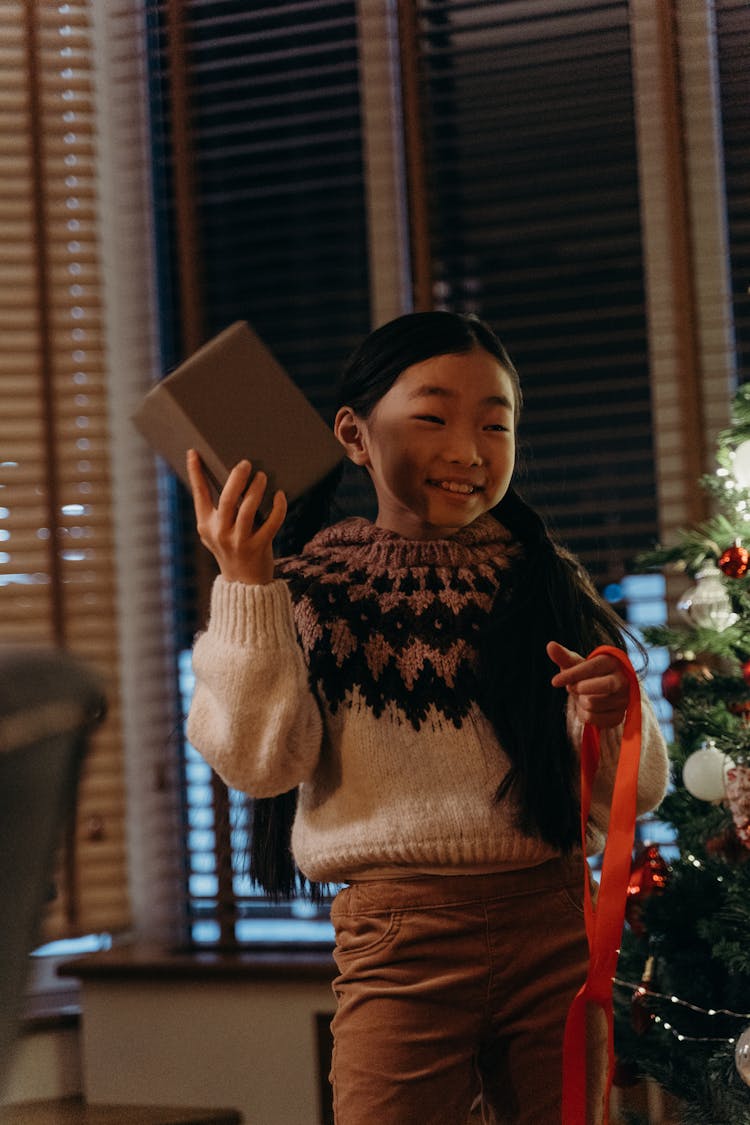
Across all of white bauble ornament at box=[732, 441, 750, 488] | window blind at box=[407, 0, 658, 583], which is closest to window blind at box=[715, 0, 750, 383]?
window blind at box=[407, 0, 658, 583]

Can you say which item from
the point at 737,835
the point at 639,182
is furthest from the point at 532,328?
the point at 737,835

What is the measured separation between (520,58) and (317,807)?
1.86m

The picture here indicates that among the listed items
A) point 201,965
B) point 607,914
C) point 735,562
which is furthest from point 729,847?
point 201,965

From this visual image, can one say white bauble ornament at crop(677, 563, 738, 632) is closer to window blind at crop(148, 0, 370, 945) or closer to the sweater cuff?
the sweater cuff

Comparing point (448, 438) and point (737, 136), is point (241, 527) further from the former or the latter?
point (737, 136)

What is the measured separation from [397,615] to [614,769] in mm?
279

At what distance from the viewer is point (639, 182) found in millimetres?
2604

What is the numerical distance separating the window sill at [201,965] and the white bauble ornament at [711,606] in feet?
3.12

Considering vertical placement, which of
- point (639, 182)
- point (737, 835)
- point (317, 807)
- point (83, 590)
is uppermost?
point (639, 182)

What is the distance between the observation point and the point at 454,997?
4.15ft

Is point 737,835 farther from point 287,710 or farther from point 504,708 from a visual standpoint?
point 287,710

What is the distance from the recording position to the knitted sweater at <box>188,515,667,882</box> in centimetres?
128

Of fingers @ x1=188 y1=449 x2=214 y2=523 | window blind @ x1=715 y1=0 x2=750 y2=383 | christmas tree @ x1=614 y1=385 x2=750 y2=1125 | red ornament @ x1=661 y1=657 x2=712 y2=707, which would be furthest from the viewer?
window blind @ x1=715 y1=0 x2=750 y2=383

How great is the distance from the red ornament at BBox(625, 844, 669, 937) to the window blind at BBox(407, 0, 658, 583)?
2.36 ft
